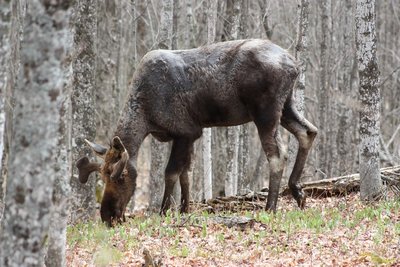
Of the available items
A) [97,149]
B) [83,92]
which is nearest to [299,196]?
[97,149]

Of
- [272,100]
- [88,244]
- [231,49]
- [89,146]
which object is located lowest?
[88,244]

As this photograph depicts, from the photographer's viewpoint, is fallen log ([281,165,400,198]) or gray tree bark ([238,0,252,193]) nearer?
fallen log ([281,165,400,198])

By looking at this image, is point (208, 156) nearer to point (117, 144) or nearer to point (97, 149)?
point (97, 149)

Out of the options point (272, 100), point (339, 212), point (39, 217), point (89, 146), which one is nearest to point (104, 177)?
point (89, 146)

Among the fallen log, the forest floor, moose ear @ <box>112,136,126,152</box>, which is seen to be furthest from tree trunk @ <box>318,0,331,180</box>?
moose ear @ <box>112,136,126,152</box>

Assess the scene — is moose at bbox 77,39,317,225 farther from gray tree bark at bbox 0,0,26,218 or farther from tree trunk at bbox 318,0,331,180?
tree trunk at bbox 318,0,331,180

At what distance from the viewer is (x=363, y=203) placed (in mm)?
12289

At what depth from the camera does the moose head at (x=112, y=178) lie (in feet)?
38.9

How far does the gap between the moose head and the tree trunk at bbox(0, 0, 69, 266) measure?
20.4ft

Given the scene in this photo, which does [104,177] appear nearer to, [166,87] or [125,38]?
[166,87]

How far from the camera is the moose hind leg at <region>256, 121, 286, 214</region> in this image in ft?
39.3

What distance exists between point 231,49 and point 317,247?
4842mm

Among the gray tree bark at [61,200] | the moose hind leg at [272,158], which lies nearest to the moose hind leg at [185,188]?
the moose hind leg at [272,158]

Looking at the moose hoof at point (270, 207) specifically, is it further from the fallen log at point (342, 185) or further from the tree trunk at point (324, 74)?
the tree trunk at point (324, 74)
